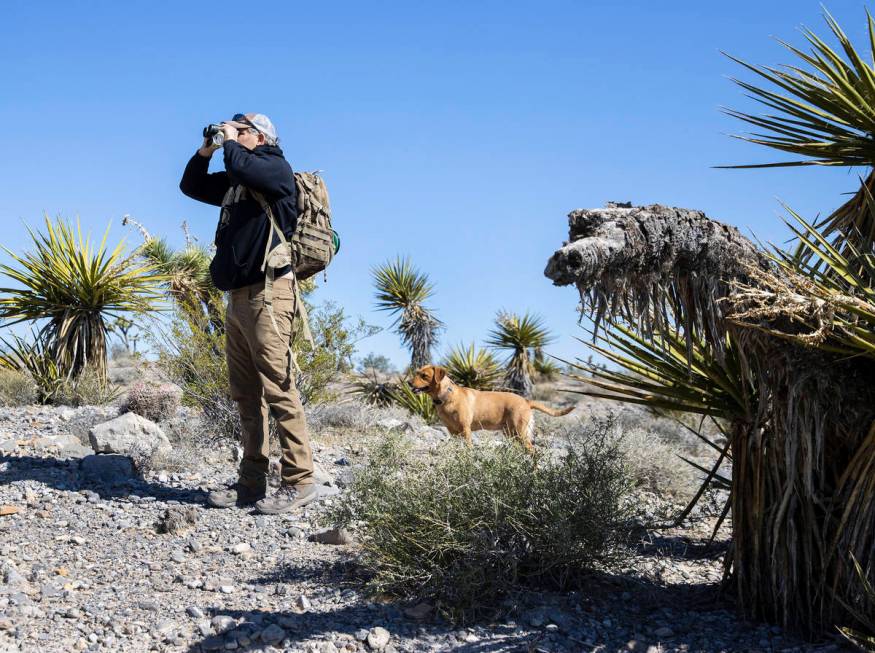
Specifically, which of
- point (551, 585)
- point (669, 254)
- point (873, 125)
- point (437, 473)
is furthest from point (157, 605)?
point (873, 125)

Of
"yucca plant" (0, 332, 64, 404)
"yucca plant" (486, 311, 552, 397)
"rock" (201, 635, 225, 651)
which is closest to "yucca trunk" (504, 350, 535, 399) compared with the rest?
"yucca plant" (486, 311, 552, 397)

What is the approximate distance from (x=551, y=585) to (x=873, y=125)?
3452mm

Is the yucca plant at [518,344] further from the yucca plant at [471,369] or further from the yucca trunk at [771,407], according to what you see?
the yucca trunk at [771,407]

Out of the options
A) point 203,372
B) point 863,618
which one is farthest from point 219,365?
point 863,618

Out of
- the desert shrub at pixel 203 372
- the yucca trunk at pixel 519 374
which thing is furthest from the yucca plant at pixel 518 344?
the desert shrub at pixel 203 372

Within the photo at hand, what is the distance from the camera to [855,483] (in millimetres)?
3637

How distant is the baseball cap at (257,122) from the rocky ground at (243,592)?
2600 millimetres

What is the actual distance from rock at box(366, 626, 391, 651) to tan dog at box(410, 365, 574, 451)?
157 inches

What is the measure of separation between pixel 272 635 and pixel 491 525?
45.4 inches

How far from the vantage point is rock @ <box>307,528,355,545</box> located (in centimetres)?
507

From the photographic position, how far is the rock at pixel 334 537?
507 cm

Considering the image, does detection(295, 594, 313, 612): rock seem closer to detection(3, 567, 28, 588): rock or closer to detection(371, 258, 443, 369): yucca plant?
detection(3, 567, 28, 588): rock

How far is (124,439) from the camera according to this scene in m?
7.02

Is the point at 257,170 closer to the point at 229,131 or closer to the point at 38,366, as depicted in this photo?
the point at 229,131
